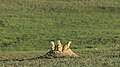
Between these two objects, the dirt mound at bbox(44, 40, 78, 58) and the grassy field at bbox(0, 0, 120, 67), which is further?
the grassy field at bbox(0, 0, 120, 67)

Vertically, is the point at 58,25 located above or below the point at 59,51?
below

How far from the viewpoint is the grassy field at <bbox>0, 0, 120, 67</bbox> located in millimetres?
33875

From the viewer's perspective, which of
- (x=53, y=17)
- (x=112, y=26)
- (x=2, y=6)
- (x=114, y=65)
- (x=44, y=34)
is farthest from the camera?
(x=2, y=6)

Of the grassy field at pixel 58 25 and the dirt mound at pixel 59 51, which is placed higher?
the dirt mound at pixel 59 51

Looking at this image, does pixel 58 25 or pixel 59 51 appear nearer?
pixel 59 51

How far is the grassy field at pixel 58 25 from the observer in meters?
33.9

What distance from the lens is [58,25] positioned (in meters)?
46.3

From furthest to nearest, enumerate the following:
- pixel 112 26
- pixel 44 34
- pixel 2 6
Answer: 1. pixel 2 6
2. pixel 112 26
3. pixel 44 34

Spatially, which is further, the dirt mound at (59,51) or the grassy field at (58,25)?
the grassy field at (58,25)

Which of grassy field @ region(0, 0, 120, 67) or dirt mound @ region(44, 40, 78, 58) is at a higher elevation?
dirt mound @ region(44, 40, 78, 58)

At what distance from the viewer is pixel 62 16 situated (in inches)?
2000

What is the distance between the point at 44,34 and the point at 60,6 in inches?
588

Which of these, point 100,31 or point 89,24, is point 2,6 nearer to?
point 89,24

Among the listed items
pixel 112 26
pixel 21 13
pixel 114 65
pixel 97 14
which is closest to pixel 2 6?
pixel 21 13
